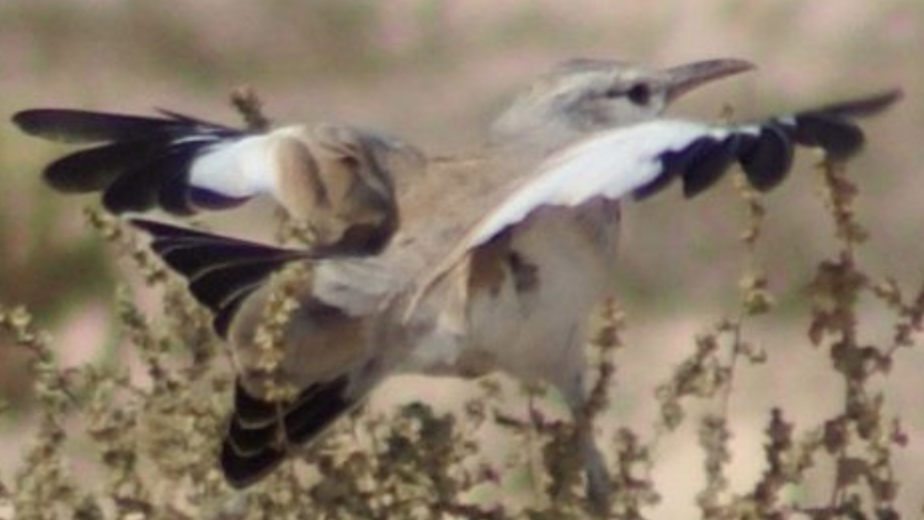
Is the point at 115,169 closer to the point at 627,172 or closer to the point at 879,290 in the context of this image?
the point at 627,172

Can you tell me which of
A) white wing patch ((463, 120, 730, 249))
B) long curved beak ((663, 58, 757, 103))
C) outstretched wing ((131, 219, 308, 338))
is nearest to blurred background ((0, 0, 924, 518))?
long curved beak ((663, 58, 757, 103))

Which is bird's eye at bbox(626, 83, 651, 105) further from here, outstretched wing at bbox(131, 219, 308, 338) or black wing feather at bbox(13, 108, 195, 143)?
outstretched wing at bbox(131, 219, 308, 338)

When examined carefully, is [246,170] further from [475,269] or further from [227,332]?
[227,332]

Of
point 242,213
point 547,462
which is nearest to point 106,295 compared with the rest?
point 242,213

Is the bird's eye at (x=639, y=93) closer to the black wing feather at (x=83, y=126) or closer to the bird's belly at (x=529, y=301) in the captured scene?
the bird's belly at (x=529, y=301)

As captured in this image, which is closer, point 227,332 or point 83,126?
point 227,332

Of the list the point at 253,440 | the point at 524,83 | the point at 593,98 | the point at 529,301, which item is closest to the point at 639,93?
the point at 593,98

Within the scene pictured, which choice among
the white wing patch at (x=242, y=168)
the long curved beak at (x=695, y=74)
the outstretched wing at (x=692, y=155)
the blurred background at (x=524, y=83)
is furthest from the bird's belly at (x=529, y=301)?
the blurred background at (x=524, y=83)
